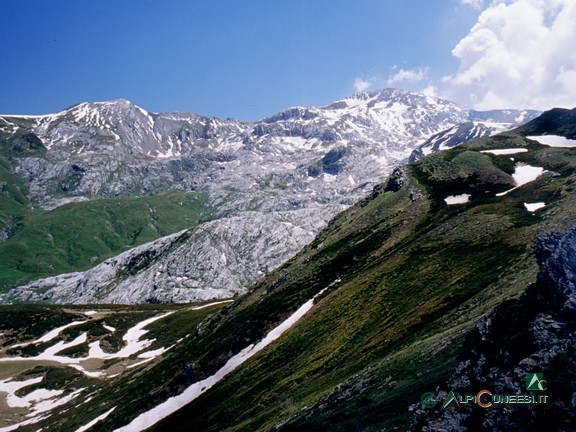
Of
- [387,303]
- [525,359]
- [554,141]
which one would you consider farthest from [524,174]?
[525,359]

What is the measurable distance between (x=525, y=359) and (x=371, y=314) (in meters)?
33.3

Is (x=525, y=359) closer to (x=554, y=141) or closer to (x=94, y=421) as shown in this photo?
(x=94, y=421)

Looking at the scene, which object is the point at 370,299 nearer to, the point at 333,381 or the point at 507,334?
the point at 333,381

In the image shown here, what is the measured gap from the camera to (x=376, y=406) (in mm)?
27672

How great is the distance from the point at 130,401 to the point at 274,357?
4070 centimetres

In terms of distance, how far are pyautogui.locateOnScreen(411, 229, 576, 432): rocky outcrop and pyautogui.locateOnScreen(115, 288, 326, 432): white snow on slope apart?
4643 cm

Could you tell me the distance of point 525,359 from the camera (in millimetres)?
20719

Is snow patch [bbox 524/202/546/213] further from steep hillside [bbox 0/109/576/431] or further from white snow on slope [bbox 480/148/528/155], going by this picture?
white snow on slope [bbox 480/148/528/155]

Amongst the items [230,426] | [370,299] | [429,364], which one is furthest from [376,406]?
[370,299]

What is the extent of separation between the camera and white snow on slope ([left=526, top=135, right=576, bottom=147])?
117238 millimetres

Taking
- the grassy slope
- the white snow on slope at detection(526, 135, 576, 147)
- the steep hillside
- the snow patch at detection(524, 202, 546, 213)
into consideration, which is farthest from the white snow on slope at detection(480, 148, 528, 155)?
the snow patch at detection(524, 202, 546, 213)

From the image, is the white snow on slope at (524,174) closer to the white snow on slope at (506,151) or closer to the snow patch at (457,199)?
the snow patch at (457,199)

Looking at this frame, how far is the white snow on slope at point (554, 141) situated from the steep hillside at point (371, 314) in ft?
19.8

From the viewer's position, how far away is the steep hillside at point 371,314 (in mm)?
33375
